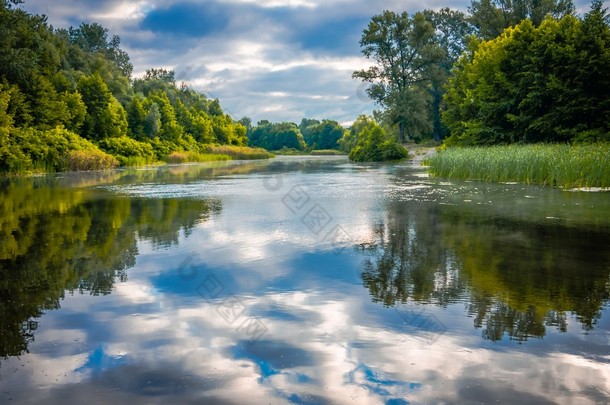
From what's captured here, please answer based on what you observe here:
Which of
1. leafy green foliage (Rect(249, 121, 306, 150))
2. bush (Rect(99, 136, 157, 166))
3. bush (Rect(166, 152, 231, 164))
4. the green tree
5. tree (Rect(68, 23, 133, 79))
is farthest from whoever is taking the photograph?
leafy green foliage (Rect(249, 121, 306, 150))

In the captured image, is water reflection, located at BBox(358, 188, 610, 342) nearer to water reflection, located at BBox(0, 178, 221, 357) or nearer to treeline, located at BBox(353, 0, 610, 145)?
water reflection, located at BBox(0, 178, 221, 357)

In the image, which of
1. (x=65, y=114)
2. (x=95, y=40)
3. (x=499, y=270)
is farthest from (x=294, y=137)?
(x=499, y=270)

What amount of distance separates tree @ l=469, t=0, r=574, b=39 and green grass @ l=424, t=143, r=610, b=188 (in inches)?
1704

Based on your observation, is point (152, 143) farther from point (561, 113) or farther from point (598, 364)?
point (598, 364)

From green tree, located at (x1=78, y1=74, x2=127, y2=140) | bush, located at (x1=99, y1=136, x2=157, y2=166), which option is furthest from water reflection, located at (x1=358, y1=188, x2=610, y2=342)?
green tree, located at (x1=78, y1=74, x2=127, y2=140)

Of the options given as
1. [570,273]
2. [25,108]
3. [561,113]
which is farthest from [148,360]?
[25,108]

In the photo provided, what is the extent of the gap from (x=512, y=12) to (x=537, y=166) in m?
52.8

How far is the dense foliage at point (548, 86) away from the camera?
2997 centimetres

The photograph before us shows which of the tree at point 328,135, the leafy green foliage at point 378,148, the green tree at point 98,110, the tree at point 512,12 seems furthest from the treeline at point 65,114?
the tree at point 328,135

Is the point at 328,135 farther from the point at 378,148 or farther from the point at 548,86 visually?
the point at 548,86

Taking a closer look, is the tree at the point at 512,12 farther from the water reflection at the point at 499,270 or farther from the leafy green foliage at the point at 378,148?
the water reflection at the point at 499,270

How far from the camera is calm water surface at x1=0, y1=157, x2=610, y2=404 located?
144 inches

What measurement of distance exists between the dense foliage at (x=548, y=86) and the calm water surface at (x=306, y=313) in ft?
70.7

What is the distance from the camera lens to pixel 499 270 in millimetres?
7223
